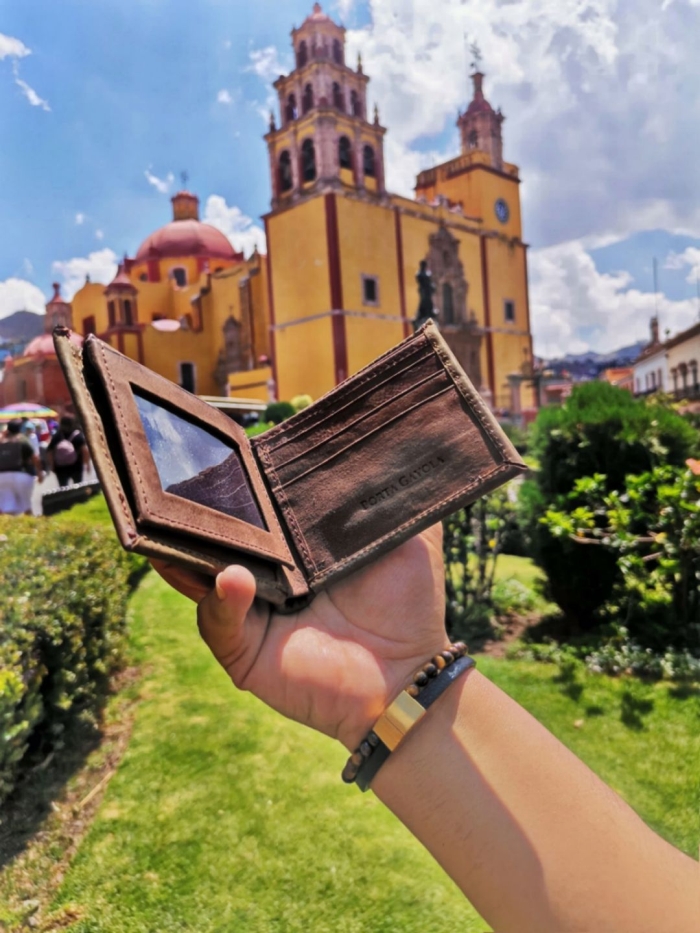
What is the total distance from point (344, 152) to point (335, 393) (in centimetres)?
1408

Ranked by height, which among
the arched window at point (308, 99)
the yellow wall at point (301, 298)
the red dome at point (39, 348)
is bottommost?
the red dome at point (39, 348)

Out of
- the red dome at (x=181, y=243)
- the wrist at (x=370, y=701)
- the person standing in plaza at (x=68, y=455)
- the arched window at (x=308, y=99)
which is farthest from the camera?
the red dome at (x=181, y=243)

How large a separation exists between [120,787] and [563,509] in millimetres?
2032

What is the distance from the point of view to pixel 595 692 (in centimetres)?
206

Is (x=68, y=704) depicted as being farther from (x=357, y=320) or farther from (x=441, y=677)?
(x=357, y=320)

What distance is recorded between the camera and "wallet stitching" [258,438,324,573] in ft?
2.72

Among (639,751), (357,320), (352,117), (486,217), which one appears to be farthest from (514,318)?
(639,751)

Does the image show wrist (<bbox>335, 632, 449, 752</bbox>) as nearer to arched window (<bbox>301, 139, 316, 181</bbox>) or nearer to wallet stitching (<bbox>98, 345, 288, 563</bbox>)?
wallet stitching (<bbox>98, 345, 288, 563</bbox>)

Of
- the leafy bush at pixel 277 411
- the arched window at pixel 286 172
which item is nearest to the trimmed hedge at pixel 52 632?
the leafy bush at pixel 277 411

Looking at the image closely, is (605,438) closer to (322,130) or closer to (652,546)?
(652,546)

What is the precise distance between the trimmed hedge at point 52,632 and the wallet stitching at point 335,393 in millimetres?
847

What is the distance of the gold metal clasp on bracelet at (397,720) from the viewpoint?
0.65 metres

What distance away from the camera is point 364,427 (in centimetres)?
93

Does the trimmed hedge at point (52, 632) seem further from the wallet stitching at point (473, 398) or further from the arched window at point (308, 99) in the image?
the arched window at point (308, 99)
